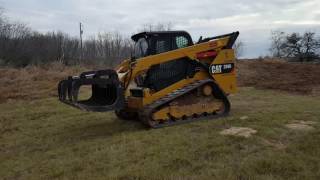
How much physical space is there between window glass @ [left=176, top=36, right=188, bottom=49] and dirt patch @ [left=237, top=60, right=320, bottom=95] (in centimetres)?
767

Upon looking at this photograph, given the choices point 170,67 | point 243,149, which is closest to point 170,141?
point 243,149

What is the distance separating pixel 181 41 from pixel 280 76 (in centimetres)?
1313

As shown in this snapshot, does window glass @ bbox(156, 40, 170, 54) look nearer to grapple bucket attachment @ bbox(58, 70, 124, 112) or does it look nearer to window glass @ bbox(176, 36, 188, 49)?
window glass @ bbox(176, 36, 188, 49)

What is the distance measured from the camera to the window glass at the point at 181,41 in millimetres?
11961

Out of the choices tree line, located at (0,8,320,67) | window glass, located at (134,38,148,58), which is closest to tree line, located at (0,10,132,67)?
tree line, located at (0,8,320,67)

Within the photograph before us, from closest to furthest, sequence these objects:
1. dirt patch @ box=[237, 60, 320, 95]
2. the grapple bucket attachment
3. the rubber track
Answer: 1. the grapple bucket attachment
2. the rubber track
3. dirt patch @ box=[237, 60, 320, 95]

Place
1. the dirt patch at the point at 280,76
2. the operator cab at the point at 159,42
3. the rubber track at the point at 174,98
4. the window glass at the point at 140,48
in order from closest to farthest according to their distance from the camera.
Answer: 1. the rubber track at the point at 174,98
2. the operator cab at the point at 159,42
3. the window glass at the point at 140,48
4. the dirt patch at the point at 280,76

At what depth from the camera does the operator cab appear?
11641mm

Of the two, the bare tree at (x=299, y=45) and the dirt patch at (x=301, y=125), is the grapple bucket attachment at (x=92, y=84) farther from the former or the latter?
the bare tree at (x=299, y=45)

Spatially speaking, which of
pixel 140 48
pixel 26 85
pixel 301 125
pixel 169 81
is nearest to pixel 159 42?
pixel 140 48

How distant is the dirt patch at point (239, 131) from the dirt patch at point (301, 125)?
0.85m

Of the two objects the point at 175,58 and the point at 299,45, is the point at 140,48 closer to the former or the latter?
the point at 175,58

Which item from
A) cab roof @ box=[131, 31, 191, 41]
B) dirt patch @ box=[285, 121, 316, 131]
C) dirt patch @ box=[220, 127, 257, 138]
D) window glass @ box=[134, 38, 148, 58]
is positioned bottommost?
dirt patch @ box=[220, 127, 257, 138]

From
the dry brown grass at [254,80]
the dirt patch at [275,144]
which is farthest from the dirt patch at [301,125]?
the dry brown grass at [254,80]
